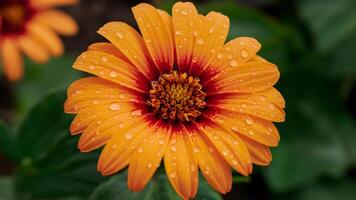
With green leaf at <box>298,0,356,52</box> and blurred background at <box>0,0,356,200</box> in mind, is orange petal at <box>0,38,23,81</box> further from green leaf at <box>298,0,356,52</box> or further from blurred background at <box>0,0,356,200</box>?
green leaf at <box>298,0,356,52</box>

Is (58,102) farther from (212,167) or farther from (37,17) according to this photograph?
(37,17)

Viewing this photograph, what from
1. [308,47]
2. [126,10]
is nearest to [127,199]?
[308,47]

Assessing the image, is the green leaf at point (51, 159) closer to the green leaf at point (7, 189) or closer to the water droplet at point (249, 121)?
the green leaf at point (7, 189)

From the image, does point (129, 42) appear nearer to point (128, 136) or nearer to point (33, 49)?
point (128, 136)

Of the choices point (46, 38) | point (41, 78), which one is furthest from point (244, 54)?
point (41, 78)

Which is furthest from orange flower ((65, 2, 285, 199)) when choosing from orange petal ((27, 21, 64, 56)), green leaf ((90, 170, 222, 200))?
orange petal ((27, 21, 64, 56))

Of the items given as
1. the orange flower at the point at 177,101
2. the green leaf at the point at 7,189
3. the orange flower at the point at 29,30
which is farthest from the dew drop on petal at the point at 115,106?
the orange flower at the point at 29,30
